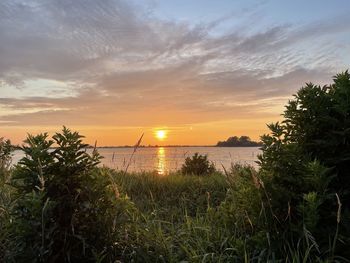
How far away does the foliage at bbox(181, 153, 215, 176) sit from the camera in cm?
1340

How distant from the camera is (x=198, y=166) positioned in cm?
1348

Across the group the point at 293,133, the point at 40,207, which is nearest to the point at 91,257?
the point at 40,207

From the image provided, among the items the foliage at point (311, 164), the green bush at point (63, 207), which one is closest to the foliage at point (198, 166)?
the foliage at point (311, 164)

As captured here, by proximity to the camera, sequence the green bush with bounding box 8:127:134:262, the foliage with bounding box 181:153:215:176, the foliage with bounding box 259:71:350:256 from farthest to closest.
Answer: the foliage with bounding box 181:153:215:176 < the foliage with bounding box 259:71:350:256 < the green bush with bounding box 8:127:134:262

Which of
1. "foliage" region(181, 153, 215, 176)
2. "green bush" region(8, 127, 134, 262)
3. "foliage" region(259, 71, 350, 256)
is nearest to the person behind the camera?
"green bush" region(8, 127, 134, 262)

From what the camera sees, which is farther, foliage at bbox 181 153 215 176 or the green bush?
foliage at bbox 181 153 215 176

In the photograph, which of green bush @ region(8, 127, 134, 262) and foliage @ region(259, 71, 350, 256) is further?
foliage @ region(259, 71, 350, 256)

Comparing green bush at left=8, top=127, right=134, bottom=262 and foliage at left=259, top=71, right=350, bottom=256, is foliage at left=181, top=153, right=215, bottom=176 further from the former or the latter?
green bush at left=8, top=127, right=134, bottom=262

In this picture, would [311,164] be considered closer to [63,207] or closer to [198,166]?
[63,207]

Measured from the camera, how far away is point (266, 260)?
413 cm

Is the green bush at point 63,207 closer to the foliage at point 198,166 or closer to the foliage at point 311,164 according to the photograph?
the foliage at point 311,164

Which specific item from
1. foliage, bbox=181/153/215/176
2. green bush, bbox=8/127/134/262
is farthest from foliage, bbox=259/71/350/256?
foliage, bbox=181/153/215/176

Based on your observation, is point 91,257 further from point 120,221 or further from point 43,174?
point 43,174

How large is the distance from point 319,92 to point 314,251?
165 centimetres
